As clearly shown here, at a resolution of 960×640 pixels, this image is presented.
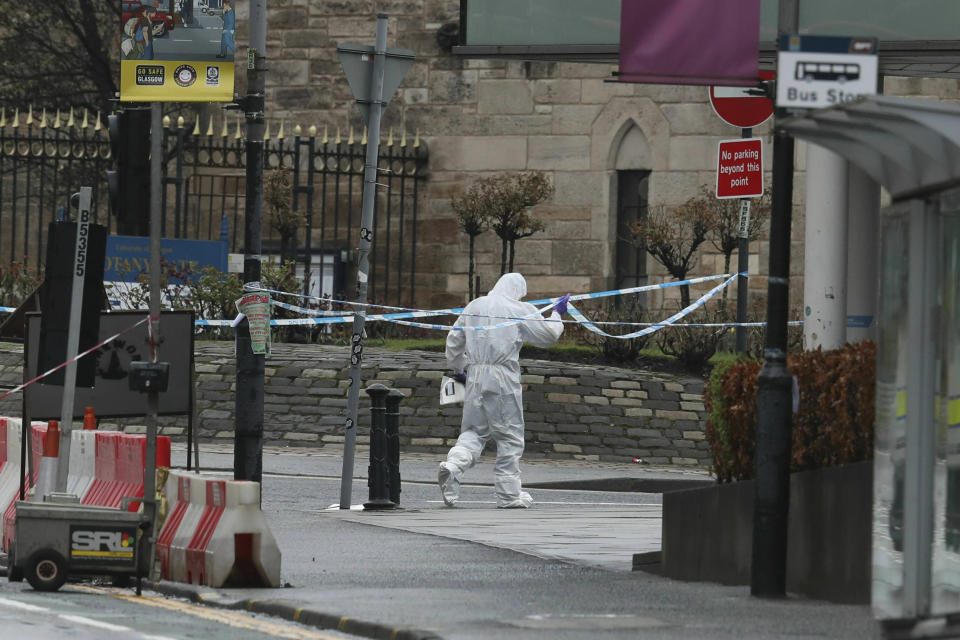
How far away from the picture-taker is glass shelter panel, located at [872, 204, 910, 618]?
827 cm

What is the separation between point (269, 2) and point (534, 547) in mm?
17702

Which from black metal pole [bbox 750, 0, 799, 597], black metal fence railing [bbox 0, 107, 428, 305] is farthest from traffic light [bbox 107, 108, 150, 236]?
black metal fence railing [bbox 0, 107, 428, 305]

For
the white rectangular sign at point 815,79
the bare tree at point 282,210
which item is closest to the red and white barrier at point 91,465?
the white rectangular sign at point 815,79

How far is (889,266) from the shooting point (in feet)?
27.8

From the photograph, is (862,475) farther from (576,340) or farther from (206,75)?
(576,340)

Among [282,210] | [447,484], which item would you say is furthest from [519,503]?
[282,210]

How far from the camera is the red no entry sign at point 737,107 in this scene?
15123 mm

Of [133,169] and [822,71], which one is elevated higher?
[822,71]

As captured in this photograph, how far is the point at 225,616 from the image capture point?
32.5 ft

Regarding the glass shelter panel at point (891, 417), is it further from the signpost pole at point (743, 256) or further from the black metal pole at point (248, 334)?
the signpost pole at point (743, 256)

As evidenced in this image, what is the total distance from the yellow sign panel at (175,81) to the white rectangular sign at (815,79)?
5216 mm

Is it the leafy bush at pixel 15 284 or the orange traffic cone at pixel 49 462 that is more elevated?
the leafy bush at pixel 15 284

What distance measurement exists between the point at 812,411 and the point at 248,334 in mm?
5388

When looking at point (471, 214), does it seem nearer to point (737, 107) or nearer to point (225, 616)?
point (737, 107)
